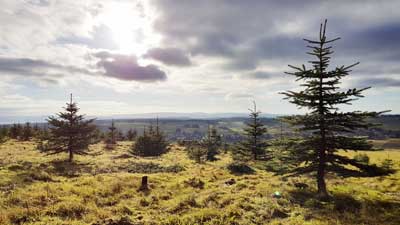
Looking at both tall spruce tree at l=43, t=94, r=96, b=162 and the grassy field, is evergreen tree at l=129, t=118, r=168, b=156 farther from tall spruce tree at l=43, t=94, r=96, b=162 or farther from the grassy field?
the grassy field

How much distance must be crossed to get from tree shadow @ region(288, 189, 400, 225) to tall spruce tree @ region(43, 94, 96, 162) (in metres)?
24.9

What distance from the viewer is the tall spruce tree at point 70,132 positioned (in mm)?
29969

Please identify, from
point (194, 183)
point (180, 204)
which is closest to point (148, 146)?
point (194, 183)

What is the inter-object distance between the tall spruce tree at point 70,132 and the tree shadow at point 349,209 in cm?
2491

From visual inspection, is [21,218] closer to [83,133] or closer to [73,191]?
[73,191]

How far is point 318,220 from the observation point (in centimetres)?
1040

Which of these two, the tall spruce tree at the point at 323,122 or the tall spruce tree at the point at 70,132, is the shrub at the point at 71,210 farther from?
the tall spruce tree at the point at 70,132

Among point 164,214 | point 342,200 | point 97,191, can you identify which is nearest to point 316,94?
point 342,200

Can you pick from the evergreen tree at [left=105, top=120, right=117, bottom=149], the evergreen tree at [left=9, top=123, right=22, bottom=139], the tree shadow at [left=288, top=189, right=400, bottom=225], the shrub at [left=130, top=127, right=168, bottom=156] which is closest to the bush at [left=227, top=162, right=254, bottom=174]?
the tree shadow at [left=288, top=189, right=400, bottom=225]

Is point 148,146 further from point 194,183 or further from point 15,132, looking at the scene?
point 15,132

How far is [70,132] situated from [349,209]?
28.6 metres

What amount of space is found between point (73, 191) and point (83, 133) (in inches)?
696

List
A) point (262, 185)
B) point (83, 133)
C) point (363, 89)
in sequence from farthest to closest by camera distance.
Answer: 1. point (83, 133)
2. point (262, 185)
3. point (363, 89)

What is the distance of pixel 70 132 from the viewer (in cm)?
3017
